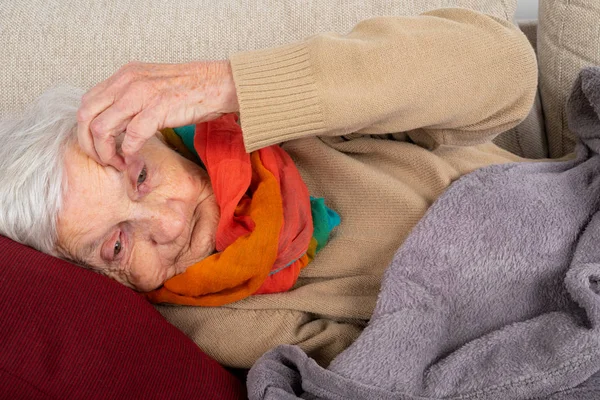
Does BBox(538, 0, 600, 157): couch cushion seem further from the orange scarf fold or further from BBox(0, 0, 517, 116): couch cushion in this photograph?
the orange scarf fold

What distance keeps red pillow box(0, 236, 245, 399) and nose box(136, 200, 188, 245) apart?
0.15m

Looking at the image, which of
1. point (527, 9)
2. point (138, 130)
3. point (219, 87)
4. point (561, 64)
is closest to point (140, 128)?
point (138, 130)

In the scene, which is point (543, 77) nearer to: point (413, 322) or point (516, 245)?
→ point (516, 245)

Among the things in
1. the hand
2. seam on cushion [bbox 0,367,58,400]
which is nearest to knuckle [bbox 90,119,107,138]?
the hand

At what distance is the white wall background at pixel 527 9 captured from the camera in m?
2.10

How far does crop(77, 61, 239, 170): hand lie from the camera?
101 cm

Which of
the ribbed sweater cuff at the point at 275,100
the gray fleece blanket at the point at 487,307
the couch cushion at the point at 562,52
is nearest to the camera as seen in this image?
the gray fleece blanket at the point at 487,307

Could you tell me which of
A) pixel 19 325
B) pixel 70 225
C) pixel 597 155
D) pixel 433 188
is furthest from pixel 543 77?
pixel 19 325

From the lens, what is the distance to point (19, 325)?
84 cm

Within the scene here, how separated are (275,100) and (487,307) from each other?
496 mm

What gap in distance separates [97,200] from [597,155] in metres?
0.97

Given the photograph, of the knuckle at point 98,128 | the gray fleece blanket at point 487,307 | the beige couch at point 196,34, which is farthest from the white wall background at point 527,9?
the knuckle at point 98,128

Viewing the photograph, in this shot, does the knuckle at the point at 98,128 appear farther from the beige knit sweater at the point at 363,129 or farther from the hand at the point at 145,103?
the beige knit sweater at the point at 363,129

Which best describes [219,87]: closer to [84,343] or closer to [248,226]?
[248,226]
